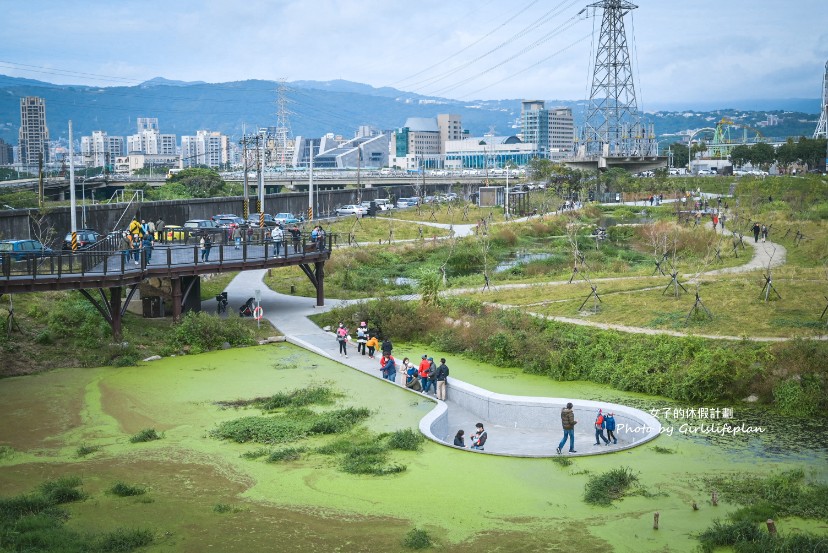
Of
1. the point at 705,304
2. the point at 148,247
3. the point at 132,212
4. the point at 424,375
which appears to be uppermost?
the point at 132,212

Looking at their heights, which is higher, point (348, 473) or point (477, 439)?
point (477, 439)

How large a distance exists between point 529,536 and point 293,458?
6961mm

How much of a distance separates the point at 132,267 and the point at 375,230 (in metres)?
39.9

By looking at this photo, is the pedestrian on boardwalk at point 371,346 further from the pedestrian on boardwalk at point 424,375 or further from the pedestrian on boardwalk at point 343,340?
the pedestrian on boardwalk at point 424,375

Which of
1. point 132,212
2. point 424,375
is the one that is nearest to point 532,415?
point 424,375

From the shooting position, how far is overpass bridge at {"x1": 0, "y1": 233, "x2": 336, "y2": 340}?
30953mm

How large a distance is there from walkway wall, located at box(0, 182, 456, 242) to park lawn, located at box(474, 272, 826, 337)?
3008 cm

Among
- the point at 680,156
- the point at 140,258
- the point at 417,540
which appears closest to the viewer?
the point at 417,540

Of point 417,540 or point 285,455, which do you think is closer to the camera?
point 417,540

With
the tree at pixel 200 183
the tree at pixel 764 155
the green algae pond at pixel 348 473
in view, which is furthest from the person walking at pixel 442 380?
the tree at pixel 764 155

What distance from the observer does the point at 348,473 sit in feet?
68.3

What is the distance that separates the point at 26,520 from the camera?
17.4 metres

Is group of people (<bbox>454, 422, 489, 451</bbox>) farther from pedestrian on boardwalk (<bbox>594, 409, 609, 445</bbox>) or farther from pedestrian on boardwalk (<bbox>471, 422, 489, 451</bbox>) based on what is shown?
pedestrian on boardwalk (<bbox>594, 409, 609, 445</bbox>)

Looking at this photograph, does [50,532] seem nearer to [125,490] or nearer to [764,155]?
[125,490]
